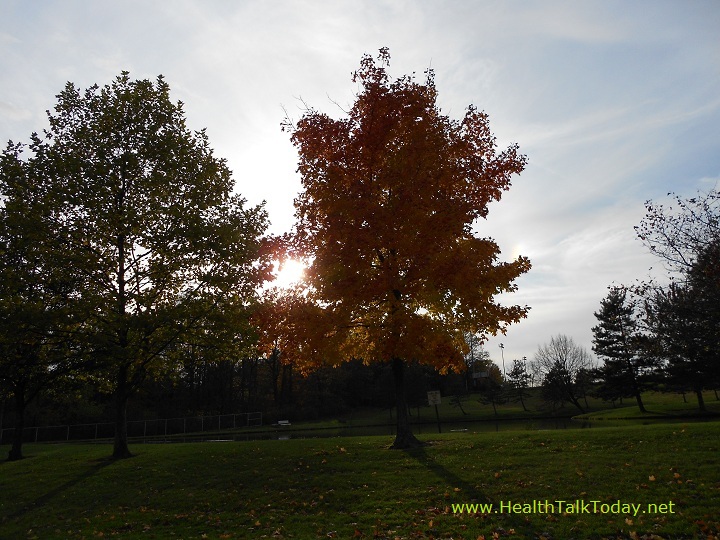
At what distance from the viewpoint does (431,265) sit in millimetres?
13422

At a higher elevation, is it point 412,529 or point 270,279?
point 270,279

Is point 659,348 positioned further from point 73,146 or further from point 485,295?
point 73,146

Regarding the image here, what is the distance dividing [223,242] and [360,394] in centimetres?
5910

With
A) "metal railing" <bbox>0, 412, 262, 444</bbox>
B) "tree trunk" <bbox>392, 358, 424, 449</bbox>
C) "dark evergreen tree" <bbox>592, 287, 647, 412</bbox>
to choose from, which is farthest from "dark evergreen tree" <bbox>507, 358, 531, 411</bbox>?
"tree trunk" <bbox>392, 358, 424, 449</bbox>

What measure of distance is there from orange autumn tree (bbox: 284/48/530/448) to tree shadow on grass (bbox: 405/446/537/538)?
107 inches

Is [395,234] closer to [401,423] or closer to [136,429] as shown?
[401,423]

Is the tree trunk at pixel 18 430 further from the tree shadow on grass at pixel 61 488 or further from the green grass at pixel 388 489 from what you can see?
the tree shadow on grass at pixel 61 488

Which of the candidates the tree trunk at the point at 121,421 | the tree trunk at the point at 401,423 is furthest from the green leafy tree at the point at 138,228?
the tree trunk at the point at 401,423

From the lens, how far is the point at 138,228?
1809 centimetres

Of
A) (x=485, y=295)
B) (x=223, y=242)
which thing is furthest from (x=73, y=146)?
(x=485, y=295)

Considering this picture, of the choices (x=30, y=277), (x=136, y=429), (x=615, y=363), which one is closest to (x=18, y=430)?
(x=30, y=277)

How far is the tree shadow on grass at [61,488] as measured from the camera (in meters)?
13.2

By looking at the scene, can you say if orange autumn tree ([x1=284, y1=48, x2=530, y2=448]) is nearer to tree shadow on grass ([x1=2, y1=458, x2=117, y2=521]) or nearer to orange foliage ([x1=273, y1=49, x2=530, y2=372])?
orange foliage ([x1=273, y1=49, x2=530, y2=372])

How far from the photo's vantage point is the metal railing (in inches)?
1893
